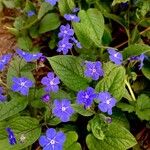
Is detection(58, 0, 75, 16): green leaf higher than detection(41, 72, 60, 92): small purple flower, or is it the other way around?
detection(58, 0, 75, 16): green leaf

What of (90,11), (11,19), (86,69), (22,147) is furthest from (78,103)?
(11,19)

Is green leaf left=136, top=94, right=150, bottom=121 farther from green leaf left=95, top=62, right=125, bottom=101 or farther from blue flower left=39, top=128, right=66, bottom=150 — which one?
blue flower left=39, top=128, right=66, bottom=150

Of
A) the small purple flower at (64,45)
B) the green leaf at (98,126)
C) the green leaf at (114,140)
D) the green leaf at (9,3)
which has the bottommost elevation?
the green leaf at (114,140)

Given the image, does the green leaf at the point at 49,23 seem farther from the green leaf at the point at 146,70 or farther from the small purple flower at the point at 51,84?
the small purple flower at the point at 51,84

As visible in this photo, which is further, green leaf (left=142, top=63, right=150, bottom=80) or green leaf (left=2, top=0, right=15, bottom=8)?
green leaf (left=2, top=0, right=15, bottom=8)

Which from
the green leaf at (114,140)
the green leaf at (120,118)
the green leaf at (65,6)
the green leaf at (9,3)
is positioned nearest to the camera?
the green leaf at (114,140)

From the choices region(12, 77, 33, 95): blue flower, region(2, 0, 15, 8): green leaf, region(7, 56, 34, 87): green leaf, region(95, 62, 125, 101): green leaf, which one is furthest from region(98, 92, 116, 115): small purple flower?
region(2, 0, 15, 8): green leaf

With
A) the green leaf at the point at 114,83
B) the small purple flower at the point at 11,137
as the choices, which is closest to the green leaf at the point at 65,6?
the green leaf at the point at 114,83
